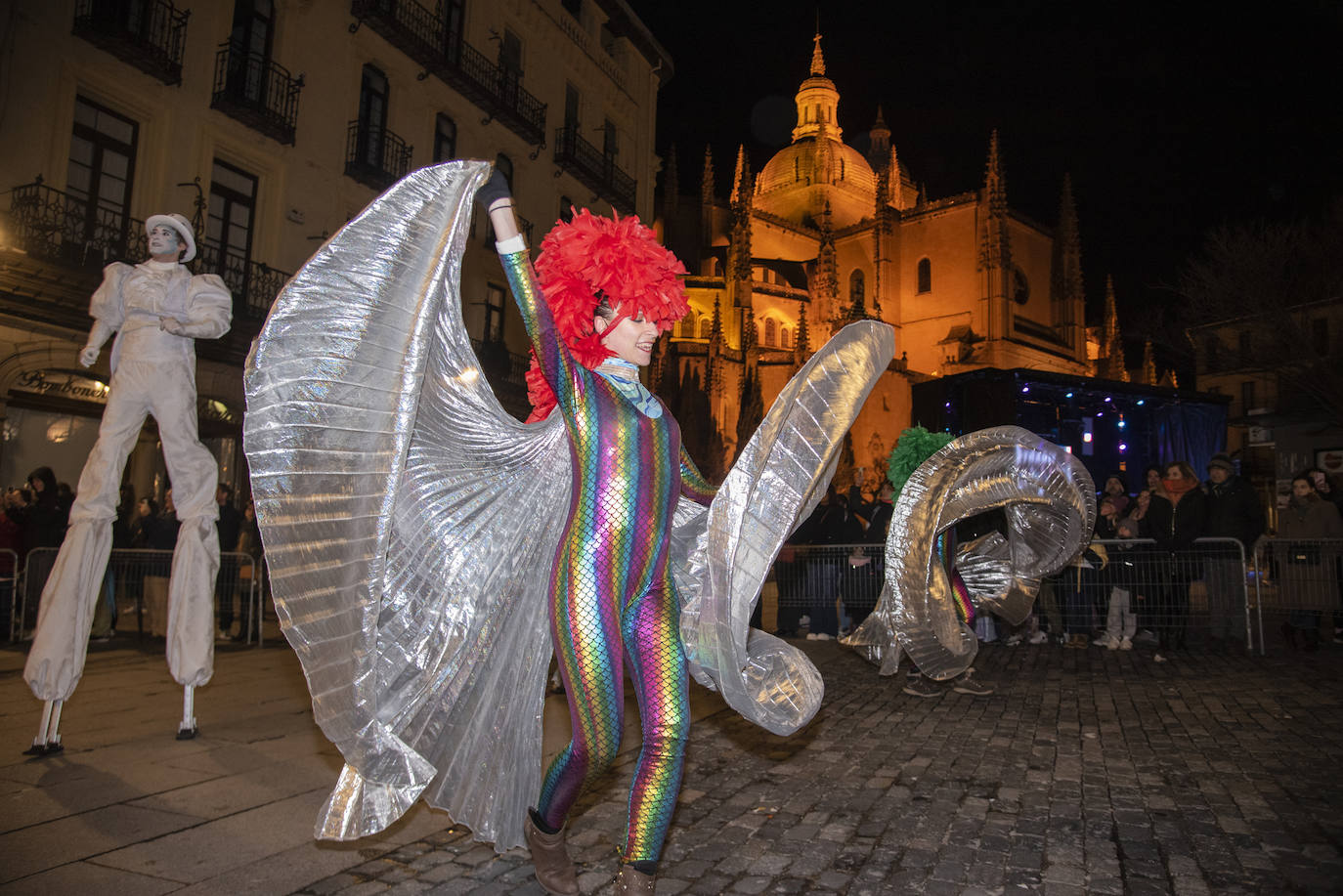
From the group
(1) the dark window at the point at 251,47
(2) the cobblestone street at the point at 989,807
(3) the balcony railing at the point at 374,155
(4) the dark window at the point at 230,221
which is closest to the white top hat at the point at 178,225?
(2) the cobblestone street at the point at 989,807

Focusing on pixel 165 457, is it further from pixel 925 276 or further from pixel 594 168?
pixel 925 276

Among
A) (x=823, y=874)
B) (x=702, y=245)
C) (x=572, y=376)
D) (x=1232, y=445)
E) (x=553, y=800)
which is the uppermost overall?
(x=702, y=245)

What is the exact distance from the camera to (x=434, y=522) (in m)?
3.04

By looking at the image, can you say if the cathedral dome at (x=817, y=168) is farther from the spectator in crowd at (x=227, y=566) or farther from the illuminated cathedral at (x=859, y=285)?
the spectator in crowd at (x=227, y=566)

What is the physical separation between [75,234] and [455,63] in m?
11.1

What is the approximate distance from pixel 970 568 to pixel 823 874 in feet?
14.9

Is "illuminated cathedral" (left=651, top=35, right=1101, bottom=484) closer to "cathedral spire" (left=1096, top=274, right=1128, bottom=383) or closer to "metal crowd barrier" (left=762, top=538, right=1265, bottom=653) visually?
"cathedral spire" (left=1096, top=274, right=1128, bottom=383)

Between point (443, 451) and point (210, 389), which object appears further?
point (210, 389)

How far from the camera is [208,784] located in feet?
13.1

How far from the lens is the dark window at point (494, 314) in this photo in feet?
76.9

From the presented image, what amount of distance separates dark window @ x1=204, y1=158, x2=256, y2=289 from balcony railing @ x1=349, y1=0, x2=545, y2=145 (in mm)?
4895

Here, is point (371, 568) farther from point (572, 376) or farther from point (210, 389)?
point (210, 389)

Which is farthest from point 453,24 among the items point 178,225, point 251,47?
point 178,225

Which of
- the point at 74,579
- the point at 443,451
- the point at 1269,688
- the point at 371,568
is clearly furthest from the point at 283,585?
the point at 1269,688
